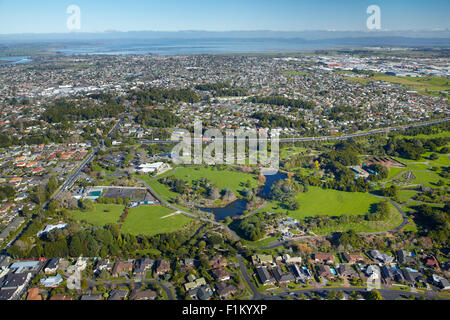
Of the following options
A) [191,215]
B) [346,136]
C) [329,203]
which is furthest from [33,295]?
[346,136]

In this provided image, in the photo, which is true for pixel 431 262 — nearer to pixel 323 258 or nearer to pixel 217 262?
pixel 323 258

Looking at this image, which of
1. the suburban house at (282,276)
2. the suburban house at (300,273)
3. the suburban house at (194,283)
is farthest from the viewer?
the suburban house at (300,273)

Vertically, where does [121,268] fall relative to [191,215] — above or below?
below

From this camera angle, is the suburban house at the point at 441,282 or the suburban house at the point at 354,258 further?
the suburban house at the point at 354,258

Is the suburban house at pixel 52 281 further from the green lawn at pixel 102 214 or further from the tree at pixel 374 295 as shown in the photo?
the tree at pixel 374 295

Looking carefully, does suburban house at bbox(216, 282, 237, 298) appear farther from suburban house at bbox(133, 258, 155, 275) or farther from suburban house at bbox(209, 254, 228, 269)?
suburban house at bbox(133, 258, 155, 275)

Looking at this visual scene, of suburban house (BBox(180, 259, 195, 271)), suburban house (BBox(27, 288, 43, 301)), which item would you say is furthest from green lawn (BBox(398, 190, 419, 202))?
suburban house (BBox(27, 288, 43, 301))

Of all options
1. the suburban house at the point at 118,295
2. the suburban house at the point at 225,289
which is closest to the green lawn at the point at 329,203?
the suburban house at the point at 225,289
